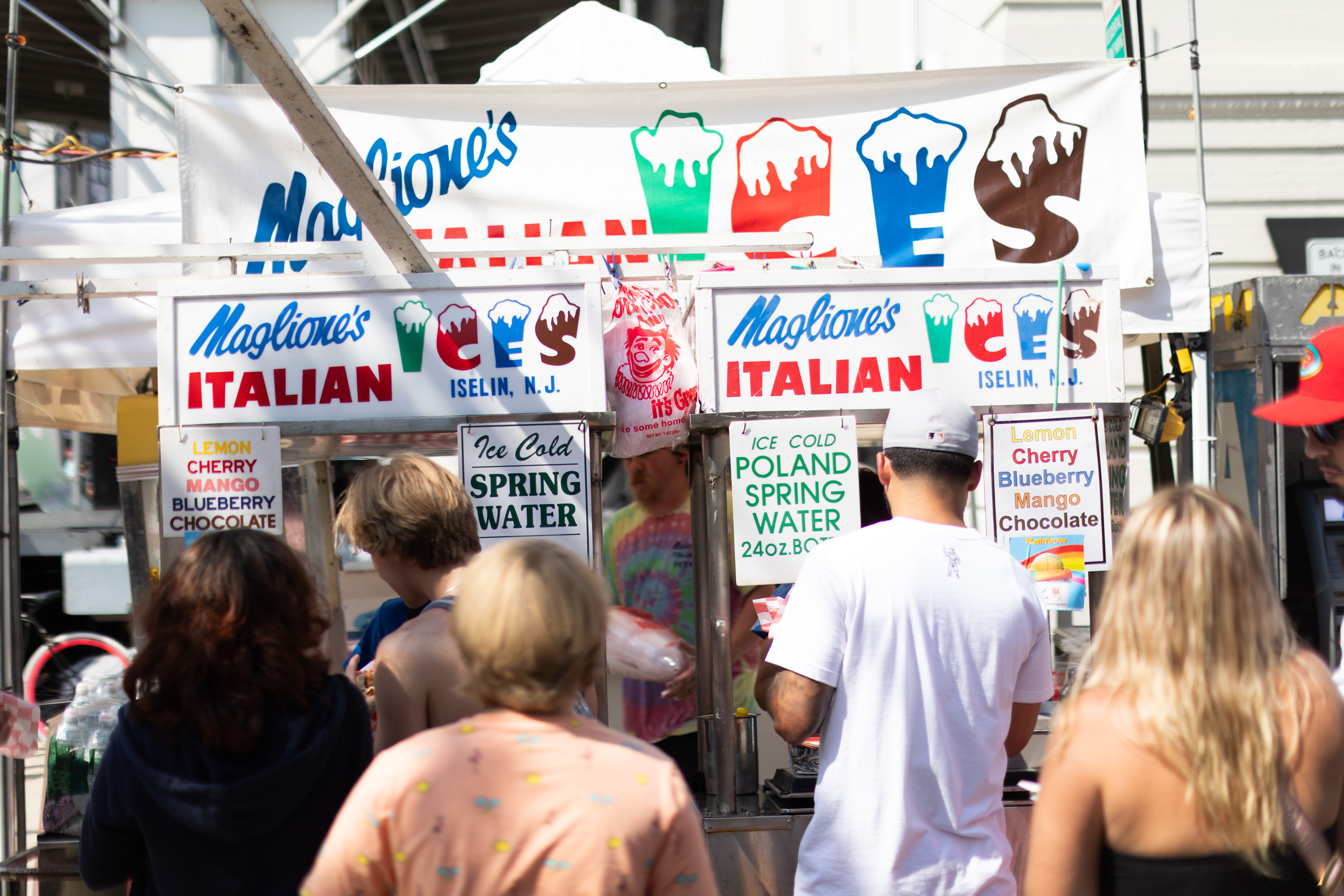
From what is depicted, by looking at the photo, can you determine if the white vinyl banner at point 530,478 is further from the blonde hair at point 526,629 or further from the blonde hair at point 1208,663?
the blonde hair at point 1208,663

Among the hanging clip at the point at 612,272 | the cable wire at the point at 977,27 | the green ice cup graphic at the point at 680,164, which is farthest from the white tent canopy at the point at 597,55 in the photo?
the cable wire at the point at 977,27

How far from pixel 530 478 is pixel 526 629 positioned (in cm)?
166

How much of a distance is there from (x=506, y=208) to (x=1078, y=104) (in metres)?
2.21

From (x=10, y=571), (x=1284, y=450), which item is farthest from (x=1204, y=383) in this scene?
(x=10, y=571)

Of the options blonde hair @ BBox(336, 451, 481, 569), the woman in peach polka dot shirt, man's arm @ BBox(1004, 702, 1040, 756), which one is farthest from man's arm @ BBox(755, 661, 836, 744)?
blonde hair @ BBox(336, 451, 481, 569)

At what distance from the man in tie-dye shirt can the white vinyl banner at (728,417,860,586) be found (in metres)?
0.77

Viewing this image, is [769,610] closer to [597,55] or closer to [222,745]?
[222,745]

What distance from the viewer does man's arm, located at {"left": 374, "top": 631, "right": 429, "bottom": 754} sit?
2219mm

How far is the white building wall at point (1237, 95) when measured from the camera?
7188mm

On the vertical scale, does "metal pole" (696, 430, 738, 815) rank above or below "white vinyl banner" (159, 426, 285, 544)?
below

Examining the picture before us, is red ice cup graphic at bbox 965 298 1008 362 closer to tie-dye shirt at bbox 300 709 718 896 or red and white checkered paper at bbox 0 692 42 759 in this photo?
tie-dye shirt at bbox 300 709 718 896

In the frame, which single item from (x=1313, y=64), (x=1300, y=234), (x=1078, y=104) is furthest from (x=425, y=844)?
(x=1313, y=64)

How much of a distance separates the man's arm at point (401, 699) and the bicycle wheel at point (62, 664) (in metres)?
7.55

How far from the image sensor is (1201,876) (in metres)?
1.58
